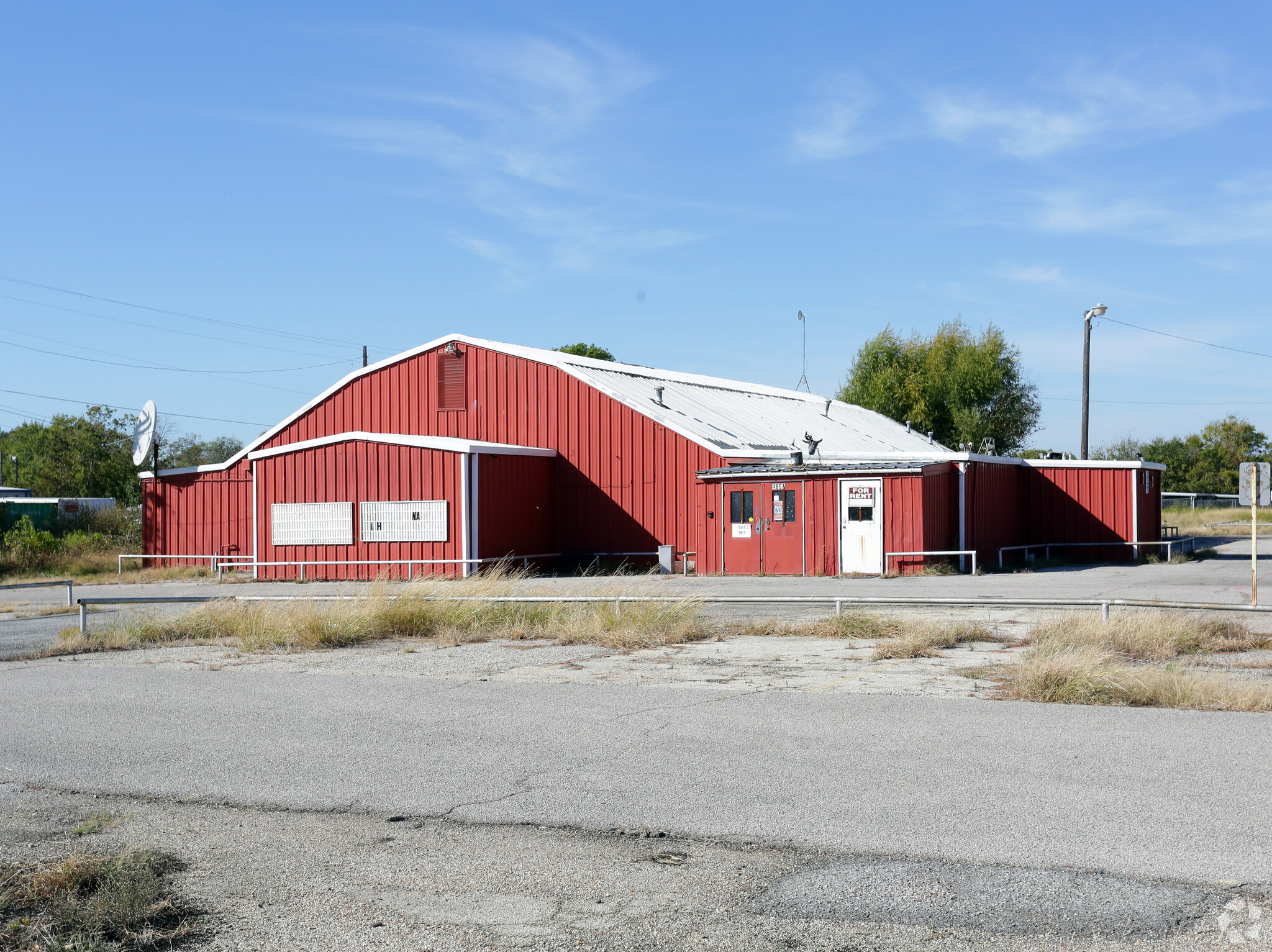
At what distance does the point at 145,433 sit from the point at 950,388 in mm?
40663

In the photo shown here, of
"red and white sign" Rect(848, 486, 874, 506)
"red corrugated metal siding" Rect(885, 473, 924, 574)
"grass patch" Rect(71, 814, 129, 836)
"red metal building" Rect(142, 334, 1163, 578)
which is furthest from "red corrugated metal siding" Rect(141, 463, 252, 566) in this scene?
"grass patch" Rect(71, 814, 129, 836)

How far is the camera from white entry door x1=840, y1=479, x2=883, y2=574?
28.8 meters

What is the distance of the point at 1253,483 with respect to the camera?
1695 centimetres

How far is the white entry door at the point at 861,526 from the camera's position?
2881cm

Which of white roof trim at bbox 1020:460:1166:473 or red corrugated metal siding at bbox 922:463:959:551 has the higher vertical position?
white roof trim at bbox 1020:460:1166:473

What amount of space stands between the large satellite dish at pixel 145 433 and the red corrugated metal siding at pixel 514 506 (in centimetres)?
1219

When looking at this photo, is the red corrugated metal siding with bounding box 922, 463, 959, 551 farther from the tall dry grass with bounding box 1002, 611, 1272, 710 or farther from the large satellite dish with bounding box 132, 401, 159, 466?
the large satellite dish with bounding box 132, 401, 159, 466

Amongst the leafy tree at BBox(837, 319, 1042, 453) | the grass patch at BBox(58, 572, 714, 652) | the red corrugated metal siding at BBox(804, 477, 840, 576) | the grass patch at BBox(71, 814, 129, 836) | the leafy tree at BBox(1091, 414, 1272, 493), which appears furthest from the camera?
the leafy tree at BBox(1091, 414, 1272, 493)

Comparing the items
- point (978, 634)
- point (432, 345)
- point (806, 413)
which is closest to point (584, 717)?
point (978, 634)

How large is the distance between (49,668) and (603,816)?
925cm

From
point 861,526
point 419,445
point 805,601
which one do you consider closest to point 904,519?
point 861,526

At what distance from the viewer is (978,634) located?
14.9m

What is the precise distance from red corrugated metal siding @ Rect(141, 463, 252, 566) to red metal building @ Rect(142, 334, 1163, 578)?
0.06 metres

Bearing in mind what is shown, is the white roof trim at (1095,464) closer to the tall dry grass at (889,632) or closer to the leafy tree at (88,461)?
the tall dry grass at (889,632)
